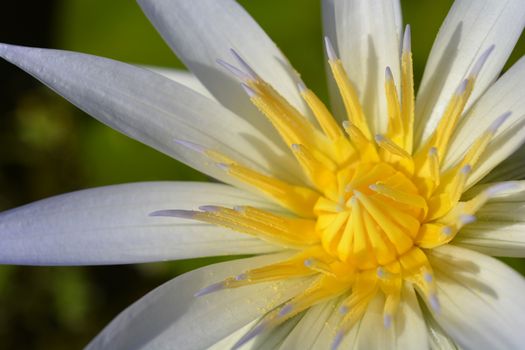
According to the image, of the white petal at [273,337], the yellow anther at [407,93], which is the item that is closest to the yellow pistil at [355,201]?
the yellow anther at [407,93]

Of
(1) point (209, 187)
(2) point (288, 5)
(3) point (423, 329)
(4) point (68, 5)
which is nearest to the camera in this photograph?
(3) point (423, 329)

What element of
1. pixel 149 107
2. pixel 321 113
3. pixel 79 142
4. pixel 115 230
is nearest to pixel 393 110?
pixel 321 113

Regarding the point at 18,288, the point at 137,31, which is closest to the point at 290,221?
the point at 137,31

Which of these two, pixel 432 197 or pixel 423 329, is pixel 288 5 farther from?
pixel 423 329

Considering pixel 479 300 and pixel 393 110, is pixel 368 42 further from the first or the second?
pixel 479 300

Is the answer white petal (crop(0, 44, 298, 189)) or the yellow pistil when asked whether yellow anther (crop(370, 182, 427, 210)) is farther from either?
white petal (crop(0, 44, 298, 189))

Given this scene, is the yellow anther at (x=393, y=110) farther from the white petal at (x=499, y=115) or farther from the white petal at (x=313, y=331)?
the white petal at (x=313, y=331)

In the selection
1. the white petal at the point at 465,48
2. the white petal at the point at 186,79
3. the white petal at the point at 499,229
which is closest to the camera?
the white petal at the point at 499,229
